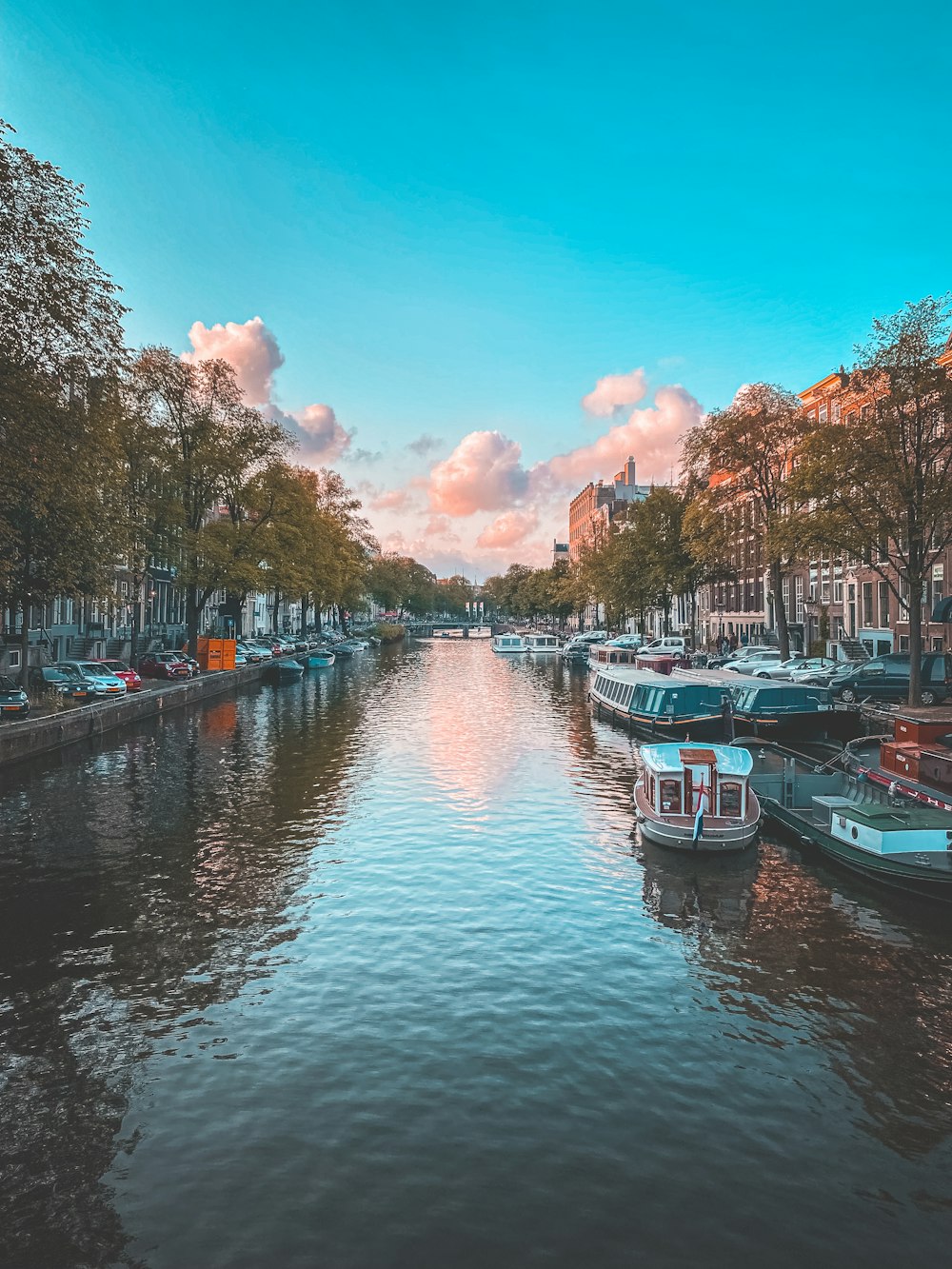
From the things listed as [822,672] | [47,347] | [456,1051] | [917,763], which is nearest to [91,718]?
[47,347]

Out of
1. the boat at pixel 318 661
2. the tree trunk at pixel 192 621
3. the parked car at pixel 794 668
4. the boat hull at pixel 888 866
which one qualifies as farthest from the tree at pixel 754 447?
the boat at pixel 318 661

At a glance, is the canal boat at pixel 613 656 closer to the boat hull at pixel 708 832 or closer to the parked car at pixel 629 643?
the parked car at pixel 629 643

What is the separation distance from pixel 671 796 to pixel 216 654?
5422 cm

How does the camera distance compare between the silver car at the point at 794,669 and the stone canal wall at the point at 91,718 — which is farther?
the silver car at the point at 794,669

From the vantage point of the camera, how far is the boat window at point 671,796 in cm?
2339

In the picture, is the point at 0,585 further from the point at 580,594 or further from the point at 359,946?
the point at 580,594

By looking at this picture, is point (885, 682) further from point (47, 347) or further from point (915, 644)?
point (47, 347)

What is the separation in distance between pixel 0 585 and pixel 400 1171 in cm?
2929

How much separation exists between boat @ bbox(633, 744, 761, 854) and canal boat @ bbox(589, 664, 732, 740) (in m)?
16.1

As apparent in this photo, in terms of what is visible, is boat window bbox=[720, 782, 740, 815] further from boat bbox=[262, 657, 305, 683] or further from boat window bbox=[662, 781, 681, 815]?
boat bbox=[262, 657, 305, 683]

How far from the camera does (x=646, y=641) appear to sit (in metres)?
92.8

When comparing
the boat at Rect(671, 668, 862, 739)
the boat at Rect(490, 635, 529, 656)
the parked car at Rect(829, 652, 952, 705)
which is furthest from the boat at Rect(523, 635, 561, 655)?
the boat at Rect(671, 668, 862, 739)

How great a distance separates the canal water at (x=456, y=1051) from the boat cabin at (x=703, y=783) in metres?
1.50

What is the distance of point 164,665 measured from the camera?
2466 inches
